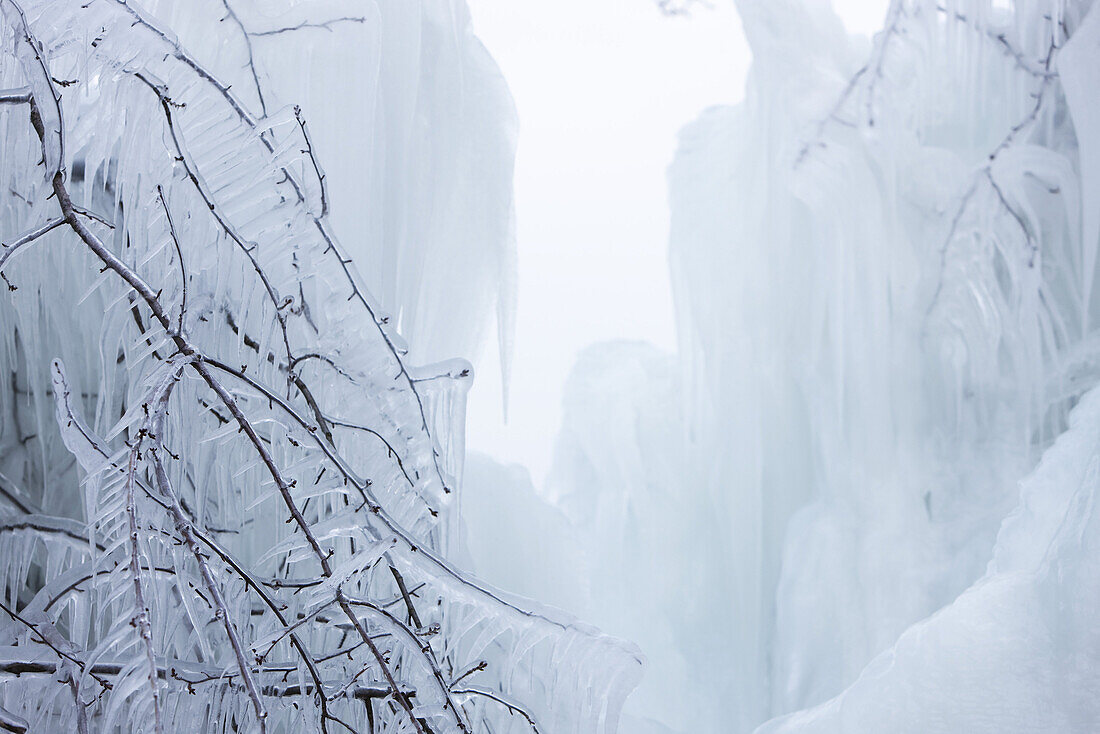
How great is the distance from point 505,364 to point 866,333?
1.33 m

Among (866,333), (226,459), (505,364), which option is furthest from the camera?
(866,333)

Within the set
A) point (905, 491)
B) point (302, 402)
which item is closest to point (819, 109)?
point (905, 491)

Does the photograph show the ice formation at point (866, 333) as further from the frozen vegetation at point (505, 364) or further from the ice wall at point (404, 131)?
the ice wall at point (404, 131)

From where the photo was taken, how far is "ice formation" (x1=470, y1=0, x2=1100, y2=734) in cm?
247

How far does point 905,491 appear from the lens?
2.70m

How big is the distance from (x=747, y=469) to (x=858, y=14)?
5.49ft

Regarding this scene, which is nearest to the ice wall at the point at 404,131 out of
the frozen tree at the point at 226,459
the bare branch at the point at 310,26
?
the bare branch at the point at 310,26

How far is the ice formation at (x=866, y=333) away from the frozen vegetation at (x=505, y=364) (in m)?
0.01

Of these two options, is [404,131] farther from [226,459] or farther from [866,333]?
[866,333]

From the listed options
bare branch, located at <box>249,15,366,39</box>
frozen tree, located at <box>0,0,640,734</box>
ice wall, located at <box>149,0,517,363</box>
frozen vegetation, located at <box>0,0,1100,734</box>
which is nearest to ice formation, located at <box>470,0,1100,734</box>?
frozen vegetation, located at <box>0,0,1100,734</box>

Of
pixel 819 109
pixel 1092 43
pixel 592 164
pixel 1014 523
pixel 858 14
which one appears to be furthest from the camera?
pixel 592 164

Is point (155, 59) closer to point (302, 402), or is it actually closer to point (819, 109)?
point (302, 402)

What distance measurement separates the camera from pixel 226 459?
1.13m

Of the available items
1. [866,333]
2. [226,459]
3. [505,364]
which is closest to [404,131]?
[505,364]
